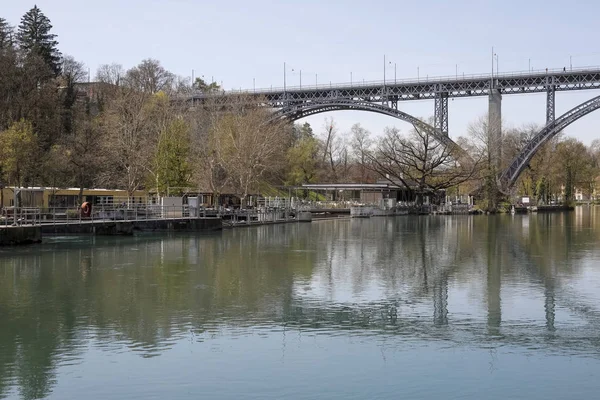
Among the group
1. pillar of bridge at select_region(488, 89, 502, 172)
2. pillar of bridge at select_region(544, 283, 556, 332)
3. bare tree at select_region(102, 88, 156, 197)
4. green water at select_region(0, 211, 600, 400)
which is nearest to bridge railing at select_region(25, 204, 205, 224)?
bare tree at select_region(102, 88, 156, 197)

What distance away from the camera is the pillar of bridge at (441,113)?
317 ft

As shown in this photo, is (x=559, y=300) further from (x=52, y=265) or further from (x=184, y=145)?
(x=184, y=145)

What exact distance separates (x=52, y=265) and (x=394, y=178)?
69213 millimetres

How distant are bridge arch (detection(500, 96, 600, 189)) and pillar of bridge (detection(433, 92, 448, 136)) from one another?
9.92 metres

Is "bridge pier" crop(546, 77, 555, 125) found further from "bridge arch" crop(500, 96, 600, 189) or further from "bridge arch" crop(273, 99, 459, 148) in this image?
"bridge arch" crop(273, 99, 459, 148)

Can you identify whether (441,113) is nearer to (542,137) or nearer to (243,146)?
(542,137)

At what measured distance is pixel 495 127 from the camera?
91.8m

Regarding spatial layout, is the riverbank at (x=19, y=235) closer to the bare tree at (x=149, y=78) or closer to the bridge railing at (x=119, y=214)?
the bridge railing at (x=119, y=214)

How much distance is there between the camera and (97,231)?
44.0 metres

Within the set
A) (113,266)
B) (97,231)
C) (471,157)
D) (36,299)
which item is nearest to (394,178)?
(471,157)

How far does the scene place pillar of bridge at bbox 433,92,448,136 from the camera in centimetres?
9650

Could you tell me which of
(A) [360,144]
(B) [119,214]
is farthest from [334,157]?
(B) [119,214]

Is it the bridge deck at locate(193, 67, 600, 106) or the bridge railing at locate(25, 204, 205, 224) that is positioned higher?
the bridge deck at locate(193, 67, 600, 106)

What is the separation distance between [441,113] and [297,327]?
275 ft
